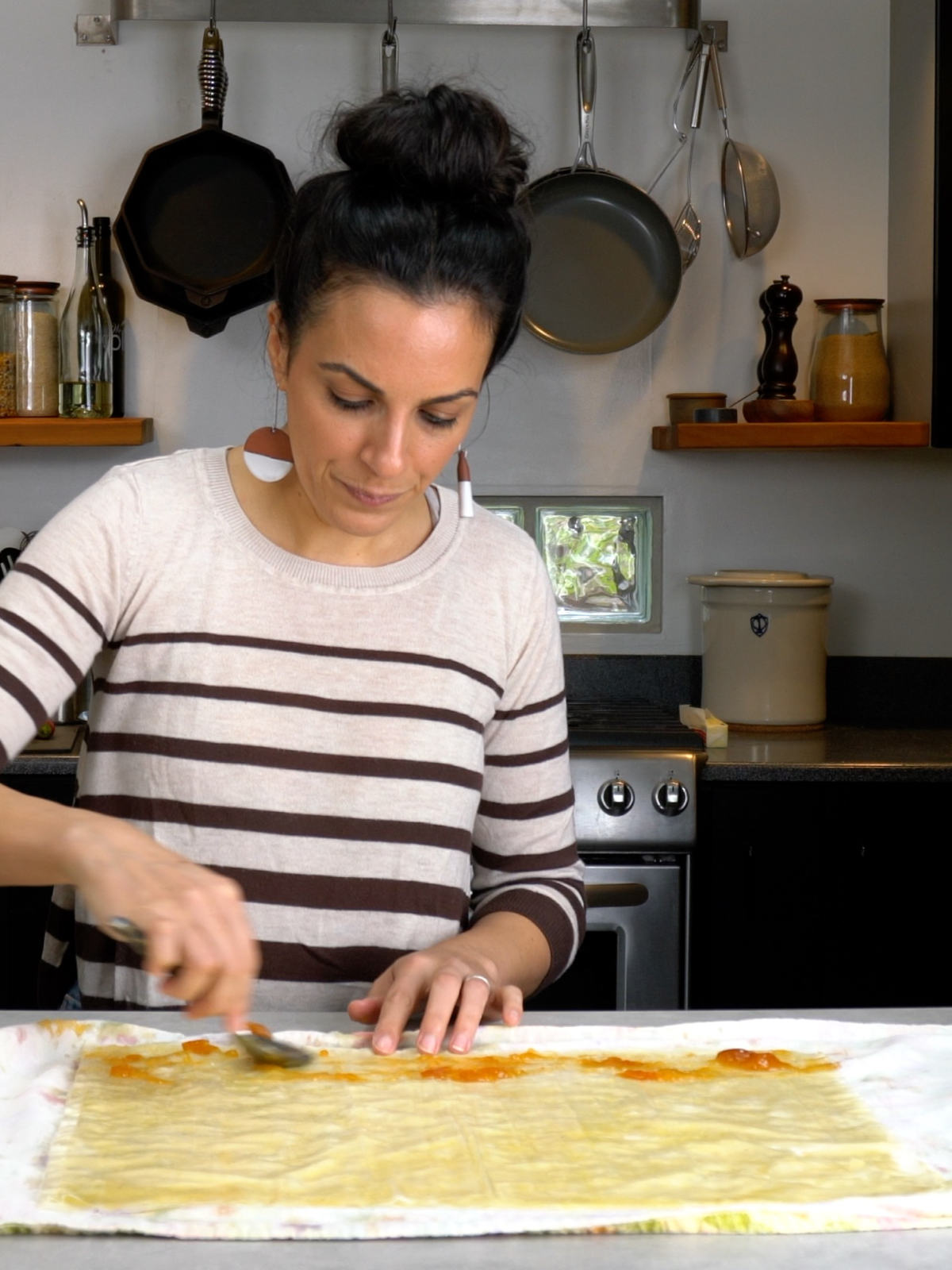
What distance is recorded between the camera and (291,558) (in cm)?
132

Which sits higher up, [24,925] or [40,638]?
[40,638]

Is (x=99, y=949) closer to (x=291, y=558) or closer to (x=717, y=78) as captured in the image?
(x=291, y=558)

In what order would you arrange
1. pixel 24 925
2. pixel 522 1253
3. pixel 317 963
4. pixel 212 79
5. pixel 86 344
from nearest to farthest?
pixel 522 1253 → pixel 317 963 → pixel 24 925 → pixel 212 79 → pixel 86 344

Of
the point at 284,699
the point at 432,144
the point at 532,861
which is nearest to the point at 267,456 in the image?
the point at 284,699

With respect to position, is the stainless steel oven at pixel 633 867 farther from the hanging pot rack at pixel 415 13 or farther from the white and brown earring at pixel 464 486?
the hanging pot rack at pixel 415 13

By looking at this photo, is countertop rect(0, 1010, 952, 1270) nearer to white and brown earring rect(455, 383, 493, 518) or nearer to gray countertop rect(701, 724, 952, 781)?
white and brown earring rect(455, 383, 493, 518)

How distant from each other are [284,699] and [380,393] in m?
0.29

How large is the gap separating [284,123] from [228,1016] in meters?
2.20

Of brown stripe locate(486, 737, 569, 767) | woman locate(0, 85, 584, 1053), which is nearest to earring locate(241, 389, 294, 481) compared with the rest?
woman locate(0, 85, 584, 1053)

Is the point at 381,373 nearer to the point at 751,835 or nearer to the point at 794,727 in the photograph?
the point at 751,835

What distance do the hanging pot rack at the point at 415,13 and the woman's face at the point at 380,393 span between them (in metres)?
1.73

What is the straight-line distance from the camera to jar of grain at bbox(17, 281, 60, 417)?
267cm

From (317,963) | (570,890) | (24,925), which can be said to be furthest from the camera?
(24,925)

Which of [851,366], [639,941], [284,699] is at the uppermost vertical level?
[851,366]
